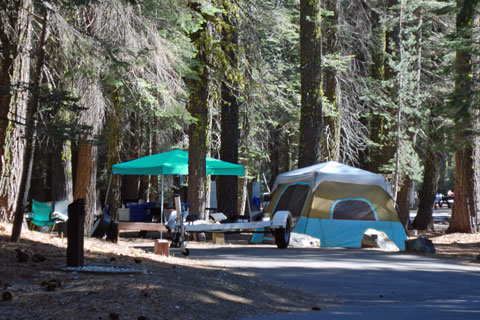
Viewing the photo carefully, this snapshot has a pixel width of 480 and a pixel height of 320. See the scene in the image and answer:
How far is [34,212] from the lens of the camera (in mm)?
19297

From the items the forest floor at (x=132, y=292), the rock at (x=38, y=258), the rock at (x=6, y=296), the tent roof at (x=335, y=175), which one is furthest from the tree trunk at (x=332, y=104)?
the rock at (x=6, y=296)

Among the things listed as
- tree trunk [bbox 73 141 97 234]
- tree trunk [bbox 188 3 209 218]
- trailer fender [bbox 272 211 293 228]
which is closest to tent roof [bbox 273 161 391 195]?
trailer fender [bbox 272 211 293 228]

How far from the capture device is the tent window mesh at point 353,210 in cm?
1711

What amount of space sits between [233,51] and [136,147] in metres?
11.6

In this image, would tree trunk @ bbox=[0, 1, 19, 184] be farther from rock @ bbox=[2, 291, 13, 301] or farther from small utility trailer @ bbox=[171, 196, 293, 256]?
→ rock @ bbox=[2, 291, 13, 301]

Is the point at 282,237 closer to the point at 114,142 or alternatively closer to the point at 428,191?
the point at 114,142

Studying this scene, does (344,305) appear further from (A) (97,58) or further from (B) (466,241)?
(B) (466,241)

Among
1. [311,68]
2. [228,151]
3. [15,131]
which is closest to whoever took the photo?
[15,131]

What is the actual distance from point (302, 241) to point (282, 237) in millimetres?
1228

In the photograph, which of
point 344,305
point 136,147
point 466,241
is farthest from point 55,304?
point 136,147

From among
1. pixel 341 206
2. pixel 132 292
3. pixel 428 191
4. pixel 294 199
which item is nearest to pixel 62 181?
pixel 294 199

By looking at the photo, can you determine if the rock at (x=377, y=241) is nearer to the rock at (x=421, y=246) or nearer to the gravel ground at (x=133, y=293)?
the rock at (x=421, y=246)

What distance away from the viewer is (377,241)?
15.9m

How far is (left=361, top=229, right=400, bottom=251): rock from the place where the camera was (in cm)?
1593
